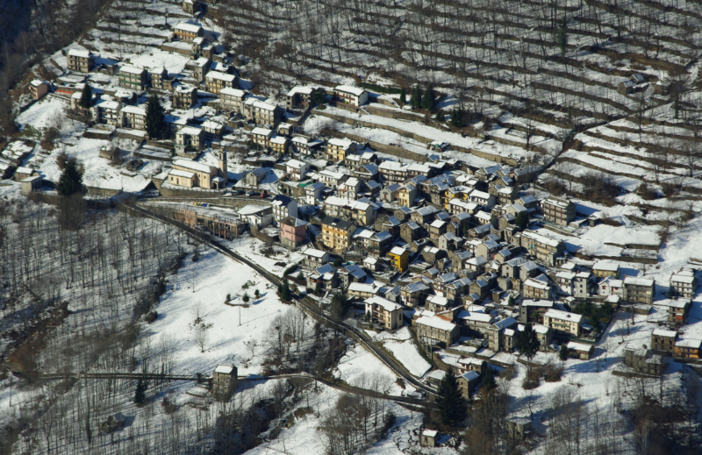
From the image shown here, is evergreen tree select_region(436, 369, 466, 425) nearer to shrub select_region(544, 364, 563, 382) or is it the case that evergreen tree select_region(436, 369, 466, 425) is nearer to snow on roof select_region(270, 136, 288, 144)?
shrub select_region(544, 364, 563, 382)

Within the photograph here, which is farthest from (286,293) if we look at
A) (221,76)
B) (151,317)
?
(221,76)

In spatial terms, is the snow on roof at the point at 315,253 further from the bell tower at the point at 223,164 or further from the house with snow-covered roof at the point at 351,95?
the house with snow-covered roof at the point at 351,95

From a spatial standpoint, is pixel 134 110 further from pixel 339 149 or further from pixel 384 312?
pixel 384 312

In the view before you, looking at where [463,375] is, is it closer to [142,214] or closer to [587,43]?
[142,214]

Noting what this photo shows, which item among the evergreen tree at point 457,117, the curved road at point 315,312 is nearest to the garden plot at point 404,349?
the curved road at point 315,312

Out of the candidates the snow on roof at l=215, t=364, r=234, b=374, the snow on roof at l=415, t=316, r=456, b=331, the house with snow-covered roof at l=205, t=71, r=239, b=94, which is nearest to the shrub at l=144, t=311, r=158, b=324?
the snow on roof at l=215, t=364, r=234, b=374

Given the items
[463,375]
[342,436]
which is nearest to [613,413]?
[463,375]
